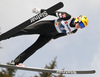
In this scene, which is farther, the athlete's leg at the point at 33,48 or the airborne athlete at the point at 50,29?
the athlete's leg at the point at 33,48

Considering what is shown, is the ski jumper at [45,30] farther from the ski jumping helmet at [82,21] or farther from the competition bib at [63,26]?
the ski jumping helmet at [82,21]

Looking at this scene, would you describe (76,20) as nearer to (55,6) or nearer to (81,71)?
(55,6)

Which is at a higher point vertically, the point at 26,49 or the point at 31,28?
the point at 31,28

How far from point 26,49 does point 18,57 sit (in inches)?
15.6

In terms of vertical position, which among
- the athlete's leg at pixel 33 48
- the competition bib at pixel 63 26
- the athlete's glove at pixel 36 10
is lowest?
the athlete's leg at pixel 33 48

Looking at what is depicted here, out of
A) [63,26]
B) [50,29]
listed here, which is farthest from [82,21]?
[50,29]

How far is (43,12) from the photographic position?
21.0 feet

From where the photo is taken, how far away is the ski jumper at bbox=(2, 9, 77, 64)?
24.2 feet

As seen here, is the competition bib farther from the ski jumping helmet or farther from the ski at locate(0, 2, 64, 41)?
the ski at locate(0, 2, 64, 41)

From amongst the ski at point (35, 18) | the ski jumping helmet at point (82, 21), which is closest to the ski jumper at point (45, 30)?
the ski jumping helmet at point (82, 21)

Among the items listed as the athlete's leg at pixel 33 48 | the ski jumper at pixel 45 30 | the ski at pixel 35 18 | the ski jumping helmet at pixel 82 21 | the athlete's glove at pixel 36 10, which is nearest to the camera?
the ski at pixel 35 18

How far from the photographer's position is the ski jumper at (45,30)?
24.2 feet

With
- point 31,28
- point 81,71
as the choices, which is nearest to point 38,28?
point 31,28

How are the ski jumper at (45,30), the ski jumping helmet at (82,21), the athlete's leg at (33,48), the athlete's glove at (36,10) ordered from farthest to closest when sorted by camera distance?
1. the athlete's leg at (33,48)
2. the ski jumper at (45,30)
3. the ski jumping helmet at (82,21)
4. the athlete's glove at (36,10)
